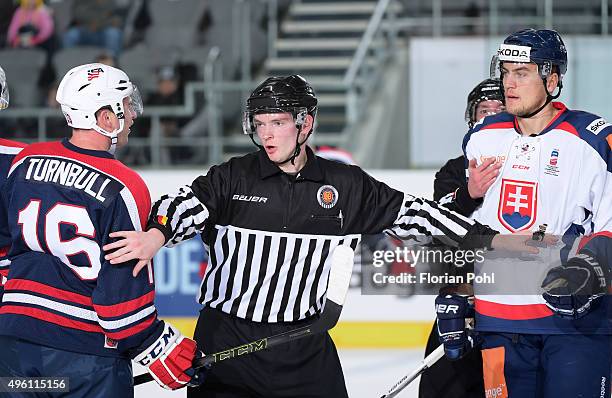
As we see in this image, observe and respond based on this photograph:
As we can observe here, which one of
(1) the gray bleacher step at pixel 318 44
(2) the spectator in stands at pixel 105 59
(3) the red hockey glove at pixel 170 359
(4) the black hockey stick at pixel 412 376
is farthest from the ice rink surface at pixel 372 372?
(1) the gray bleacher step at pixel 318 44

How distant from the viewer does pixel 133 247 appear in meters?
2.40

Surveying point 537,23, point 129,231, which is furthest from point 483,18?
point 129,231

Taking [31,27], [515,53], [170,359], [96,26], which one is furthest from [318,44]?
[170,359]

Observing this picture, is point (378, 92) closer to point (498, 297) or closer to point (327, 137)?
point (327, 137)

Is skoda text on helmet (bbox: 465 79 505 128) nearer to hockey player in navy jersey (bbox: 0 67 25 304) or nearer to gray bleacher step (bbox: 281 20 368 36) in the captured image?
hockey player in navy jersey (bbox: 0 67 25 304)

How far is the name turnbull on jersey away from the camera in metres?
2.38

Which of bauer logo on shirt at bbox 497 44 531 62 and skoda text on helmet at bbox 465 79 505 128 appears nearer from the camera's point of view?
bauer logo on shirt at bbox 497 44 531 62

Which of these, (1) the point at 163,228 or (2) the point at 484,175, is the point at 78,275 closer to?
(1) the point at 163,228

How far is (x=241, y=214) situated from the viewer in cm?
274

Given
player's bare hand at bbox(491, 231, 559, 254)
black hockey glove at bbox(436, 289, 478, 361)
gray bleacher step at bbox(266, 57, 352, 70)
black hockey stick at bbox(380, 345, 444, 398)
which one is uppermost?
gray bleacher step at bbox(266, 57, 352, 70)

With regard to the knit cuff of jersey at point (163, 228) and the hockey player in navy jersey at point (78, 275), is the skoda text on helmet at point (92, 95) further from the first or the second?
the knit cuff of jersey at point (163, 228)

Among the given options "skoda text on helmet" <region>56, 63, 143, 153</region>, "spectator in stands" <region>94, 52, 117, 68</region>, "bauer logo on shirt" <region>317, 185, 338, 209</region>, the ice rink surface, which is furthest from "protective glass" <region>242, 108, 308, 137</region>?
"spectator in stands" <region>94, 52, 117, 68</region>

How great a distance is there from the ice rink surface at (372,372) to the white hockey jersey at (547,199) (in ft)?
4.65

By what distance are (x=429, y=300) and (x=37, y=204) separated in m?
3.06
